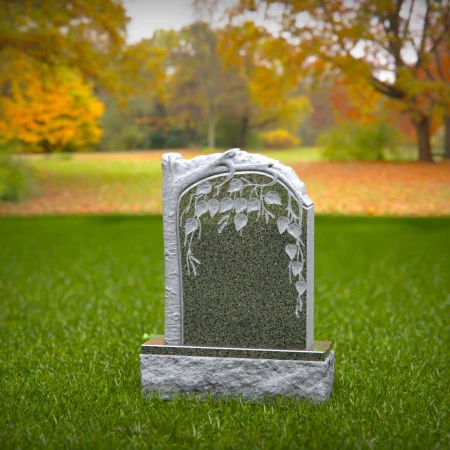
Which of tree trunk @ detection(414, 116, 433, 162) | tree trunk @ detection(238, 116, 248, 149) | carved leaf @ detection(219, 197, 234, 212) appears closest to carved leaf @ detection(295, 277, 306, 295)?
carved leaf @ detection(219, 197, 234, 212)

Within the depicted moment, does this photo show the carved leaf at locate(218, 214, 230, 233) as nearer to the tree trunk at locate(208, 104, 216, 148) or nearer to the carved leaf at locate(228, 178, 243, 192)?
the carved leaf at locate(228, 178, 243, 192)

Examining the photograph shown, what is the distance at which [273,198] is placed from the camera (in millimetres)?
4465

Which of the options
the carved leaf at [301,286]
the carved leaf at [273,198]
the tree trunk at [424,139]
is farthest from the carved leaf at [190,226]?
the tree trunk at [424,139]

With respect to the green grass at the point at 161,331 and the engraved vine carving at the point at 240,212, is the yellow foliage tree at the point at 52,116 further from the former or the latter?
the engraved vine carving at the point at 240,212

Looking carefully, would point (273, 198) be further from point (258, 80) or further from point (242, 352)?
point (258, 80)

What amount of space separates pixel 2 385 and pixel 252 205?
2143 mm

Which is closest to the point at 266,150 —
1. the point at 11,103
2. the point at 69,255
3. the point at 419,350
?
the point at 11,103

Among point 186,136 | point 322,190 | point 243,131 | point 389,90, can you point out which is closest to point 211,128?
point 243,131

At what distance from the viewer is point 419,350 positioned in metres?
5.84

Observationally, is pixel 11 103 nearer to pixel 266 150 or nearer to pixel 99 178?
pixel 99 178

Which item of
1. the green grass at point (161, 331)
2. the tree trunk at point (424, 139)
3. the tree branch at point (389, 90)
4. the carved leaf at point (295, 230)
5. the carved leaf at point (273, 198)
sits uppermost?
the tree branch at point (389, 90)

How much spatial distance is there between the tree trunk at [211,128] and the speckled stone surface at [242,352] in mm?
23707

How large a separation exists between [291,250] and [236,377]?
90 cm

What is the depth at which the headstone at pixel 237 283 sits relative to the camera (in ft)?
14.6
